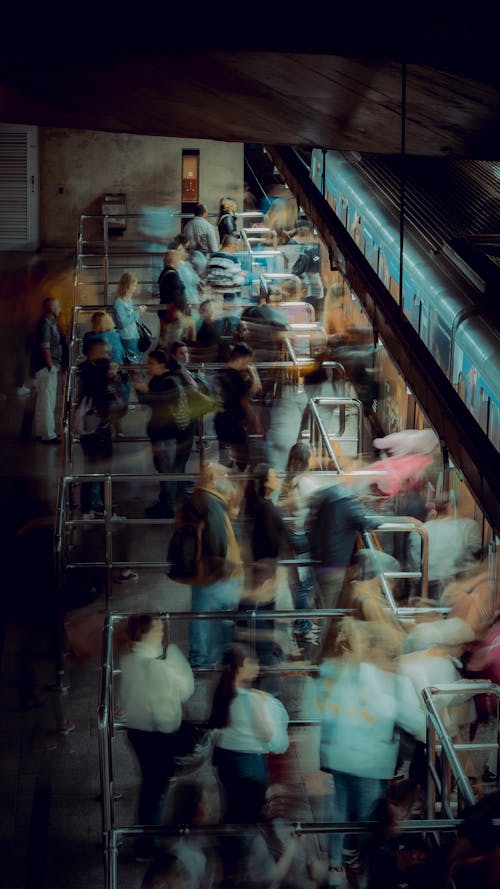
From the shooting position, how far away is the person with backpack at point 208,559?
873cm

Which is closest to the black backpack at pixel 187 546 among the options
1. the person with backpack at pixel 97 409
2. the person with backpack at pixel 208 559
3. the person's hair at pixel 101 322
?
the person with backpack at pixel 208 559

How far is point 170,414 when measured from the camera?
11.6 meters

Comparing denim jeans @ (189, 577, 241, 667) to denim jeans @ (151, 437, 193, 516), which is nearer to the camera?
denim jeans @ (189, 577, 241, 667)

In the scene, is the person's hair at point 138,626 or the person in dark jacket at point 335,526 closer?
the person's hair at point 138,626

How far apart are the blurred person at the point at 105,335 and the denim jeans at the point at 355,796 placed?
624cm

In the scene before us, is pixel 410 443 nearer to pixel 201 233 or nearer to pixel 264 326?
pixel 264 326

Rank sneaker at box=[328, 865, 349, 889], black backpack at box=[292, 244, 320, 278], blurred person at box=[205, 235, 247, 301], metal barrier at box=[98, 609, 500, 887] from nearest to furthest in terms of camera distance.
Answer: metal barrier at box=[98, 609, 500, 887] < sneaker at box=[328, 865, 349, 889] < blurred person at box=[205, 235, 247, 301] < black backpack at box=[292, 244, 320, 278]

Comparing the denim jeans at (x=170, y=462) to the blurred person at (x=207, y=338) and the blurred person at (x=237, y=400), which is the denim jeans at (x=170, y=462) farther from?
the blurred person at (x=207, y=338)

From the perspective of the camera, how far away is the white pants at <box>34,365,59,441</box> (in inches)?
567

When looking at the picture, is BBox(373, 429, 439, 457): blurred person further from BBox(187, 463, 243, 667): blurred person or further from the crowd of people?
BBox(187, 463, 243, 667): blurred person

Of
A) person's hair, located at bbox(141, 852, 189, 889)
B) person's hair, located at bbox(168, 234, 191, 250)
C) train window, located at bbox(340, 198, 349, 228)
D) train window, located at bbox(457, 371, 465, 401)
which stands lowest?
person's hair, located at bbox(141, 852, 189, 889)

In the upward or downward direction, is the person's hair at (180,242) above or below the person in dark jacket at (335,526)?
above

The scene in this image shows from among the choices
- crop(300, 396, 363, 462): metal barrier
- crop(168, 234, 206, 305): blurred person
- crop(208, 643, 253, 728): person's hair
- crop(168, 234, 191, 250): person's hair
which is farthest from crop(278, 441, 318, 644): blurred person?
crop(168, 234, 191, 250): person's hair

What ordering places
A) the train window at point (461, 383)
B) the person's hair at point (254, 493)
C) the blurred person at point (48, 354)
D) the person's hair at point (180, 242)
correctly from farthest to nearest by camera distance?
the person's hair at point (180, 242)
the blurred person at point (48, 354)
the train window at point (461, 383)
the person's hair at point (254, 493)
